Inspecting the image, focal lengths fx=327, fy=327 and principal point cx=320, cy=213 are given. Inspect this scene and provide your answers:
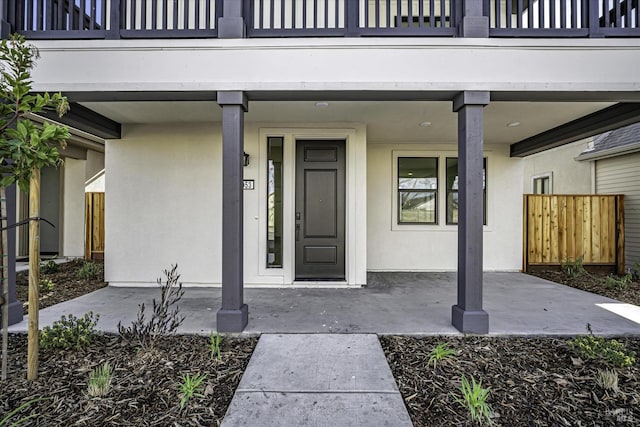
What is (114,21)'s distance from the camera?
3.58m

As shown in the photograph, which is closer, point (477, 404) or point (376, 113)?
point (477, 404)

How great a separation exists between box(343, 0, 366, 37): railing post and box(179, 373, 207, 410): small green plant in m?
3.55

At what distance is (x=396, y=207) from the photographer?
6.55 meters

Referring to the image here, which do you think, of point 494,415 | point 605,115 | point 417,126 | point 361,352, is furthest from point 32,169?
point 605,115

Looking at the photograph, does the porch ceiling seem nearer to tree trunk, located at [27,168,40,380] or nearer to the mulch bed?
tree trunk, located at [27,168,40,380]

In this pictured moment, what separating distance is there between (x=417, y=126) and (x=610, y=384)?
13.2 feet

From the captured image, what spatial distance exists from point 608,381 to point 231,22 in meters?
4.57

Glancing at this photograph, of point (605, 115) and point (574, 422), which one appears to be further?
point (605, 115)

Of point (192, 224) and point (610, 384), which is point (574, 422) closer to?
point (610, 384)

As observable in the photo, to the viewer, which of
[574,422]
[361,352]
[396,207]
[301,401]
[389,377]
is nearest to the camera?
[574,422]

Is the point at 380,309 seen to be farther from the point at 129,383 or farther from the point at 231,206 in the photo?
the point at 129,383

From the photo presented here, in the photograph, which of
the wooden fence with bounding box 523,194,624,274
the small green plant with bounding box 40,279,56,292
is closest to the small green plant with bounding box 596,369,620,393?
the wooden fence with bounding box 523,194,624,274

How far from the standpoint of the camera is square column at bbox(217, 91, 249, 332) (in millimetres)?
3377

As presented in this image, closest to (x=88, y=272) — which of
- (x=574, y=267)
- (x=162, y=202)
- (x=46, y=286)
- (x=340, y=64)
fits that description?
(x=46, y=286)
